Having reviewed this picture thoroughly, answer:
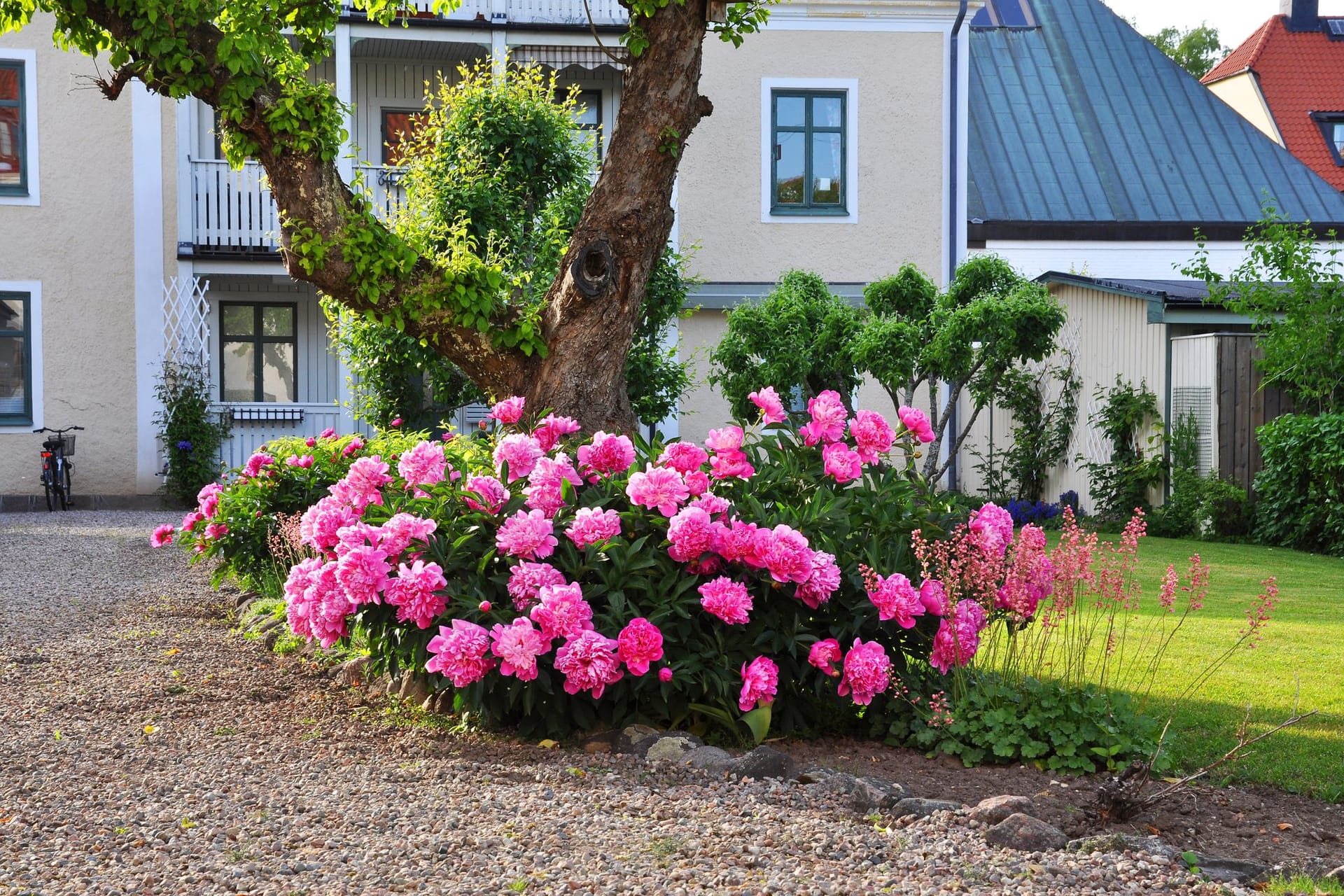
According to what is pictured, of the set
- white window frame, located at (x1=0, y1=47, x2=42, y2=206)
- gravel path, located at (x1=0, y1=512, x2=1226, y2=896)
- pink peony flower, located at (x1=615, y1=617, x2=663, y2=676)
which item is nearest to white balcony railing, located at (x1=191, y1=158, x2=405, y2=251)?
white window frame, located at (x1=0, y1=47, x2=42, y2=206)

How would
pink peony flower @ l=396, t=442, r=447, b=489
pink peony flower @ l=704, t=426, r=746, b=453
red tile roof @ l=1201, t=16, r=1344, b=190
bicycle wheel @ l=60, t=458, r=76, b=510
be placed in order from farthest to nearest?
red tile roof @ l=1201, t=16, r=1344, b=190 < bicycle wheel @ l=60, t=458, r=76, b=510 < pink peony flower @ l=396, t=442, r=447, b=489 < pink peony flower @ l=704, t=426, r=746, b=453

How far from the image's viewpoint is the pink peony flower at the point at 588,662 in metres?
3.75

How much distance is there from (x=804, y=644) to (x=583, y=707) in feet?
2.41

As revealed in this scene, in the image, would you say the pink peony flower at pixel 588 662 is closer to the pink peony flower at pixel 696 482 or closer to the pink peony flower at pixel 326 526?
the pink peony flower at pixel 696 482

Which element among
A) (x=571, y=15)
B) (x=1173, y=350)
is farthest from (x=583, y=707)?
(x=571, y=15)

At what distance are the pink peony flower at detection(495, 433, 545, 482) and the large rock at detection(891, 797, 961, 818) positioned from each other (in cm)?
179

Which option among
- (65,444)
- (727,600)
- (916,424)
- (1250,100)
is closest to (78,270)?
(65,444)

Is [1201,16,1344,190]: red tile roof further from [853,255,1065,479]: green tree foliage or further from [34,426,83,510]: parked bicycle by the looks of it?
[34,426,83,510]: parked bicycle

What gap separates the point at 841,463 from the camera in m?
4.37

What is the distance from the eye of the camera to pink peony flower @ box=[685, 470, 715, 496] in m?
4.18

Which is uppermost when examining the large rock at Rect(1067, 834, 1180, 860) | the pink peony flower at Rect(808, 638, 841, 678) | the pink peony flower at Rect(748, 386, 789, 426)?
the pink peony flower at Rect(748, 386, 789, 426)

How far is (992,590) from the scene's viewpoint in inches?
148

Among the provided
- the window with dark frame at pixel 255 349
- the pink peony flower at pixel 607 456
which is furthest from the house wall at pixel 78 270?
the pink peony flower at pixel 607 456

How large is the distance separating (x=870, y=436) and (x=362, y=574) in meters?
1.80
